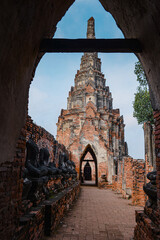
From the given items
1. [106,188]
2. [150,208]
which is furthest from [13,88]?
[106,188]

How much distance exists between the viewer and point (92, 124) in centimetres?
1938

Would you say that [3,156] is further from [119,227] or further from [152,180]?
[119,227]

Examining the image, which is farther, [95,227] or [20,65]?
[95,227]

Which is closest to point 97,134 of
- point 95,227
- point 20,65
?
point 95,227

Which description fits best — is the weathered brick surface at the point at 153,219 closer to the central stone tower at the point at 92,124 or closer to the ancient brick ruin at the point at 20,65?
the ancient brick ruin at the point at 20,65

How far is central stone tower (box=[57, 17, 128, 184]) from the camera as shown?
18330mm

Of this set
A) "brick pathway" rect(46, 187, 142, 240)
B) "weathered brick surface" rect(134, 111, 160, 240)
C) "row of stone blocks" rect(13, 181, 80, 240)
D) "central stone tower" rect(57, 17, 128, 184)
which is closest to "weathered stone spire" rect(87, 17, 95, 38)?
"central stone tower" rect(57, 17, 128, 184)

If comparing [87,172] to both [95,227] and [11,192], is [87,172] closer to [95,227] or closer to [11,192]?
[95,227]

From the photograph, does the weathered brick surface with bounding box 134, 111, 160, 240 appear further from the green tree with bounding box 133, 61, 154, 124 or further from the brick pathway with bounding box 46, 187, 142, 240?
the green tree with bounding box 133, 61, 154, 124

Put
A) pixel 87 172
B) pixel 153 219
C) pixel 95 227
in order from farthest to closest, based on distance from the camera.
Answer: pixel 87 172
pixel 95 227
pixel 153 219

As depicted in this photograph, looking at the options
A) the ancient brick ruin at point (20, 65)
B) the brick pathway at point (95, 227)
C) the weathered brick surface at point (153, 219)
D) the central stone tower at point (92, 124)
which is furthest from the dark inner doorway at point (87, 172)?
the ancient brick ruin at point (20, 65)

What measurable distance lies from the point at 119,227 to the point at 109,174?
12.5 m

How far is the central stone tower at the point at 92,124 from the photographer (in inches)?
722

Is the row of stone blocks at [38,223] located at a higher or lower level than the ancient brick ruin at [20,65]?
lower
